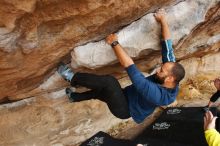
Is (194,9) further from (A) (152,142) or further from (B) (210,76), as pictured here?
(B) (210,76)

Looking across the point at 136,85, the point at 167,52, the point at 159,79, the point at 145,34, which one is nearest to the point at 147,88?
the point at 136,85

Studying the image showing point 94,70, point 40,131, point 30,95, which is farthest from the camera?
point 40,131

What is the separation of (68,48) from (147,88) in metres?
1.28

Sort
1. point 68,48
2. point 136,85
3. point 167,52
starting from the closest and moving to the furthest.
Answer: point 136,85, point 167,52, point 68,48

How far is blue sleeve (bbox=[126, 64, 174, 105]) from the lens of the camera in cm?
368

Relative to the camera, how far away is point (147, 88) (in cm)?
370

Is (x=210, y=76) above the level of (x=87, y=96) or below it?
below

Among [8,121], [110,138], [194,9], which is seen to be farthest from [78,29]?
[110,138]

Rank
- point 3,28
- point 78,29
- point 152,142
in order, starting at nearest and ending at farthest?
point 3,28
point 78,29
point 152,142

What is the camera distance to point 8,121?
555 cm

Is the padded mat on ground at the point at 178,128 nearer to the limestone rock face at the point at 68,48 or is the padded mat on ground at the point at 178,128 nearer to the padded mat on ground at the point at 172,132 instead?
the padded mat on ground at the point at 172,132

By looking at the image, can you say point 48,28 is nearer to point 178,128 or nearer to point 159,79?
point 159,79

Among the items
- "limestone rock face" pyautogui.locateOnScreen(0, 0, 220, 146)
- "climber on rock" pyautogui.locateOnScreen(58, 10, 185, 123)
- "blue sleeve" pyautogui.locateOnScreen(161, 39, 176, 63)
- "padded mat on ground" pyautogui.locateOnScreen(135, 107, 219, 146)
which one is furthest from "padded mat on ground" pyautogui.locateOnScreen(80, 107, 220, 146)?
"blue sleeve" pyautogui.locateOnScreen(161, 39, 176, 63)

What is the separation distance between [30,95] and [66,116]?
858mm
